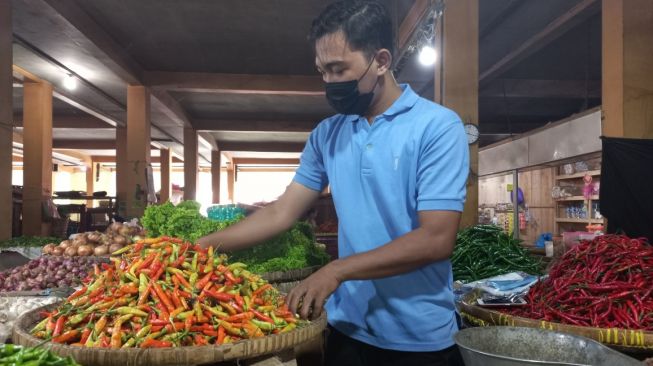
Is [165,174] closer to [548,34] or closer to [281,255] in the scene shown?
[548,34]

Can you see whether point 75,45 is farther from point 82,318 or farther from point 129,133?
point 82,318

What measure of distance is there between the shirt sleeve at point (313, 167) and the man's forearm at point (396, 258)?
2.21ft

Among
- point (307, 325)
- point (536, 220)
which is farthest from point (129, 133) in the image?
point (307, 325)

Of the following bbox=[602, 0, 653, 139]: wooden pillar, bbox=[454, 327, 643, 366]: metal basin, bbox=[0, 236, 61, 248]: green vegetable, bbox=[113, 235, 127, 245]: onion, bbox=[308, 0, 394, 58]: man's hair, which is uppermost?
bbox=[602, 0, 653, 139]: wooden pillar

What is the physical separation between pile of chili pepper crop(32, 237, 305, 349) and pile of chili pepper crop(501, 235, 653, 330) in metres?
1.43

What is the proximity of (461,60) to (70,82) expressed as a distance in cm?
929

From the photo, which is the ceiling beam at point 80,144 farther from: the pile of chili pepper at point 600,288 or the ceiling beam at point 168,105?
the pile of chili pepper at point 600,288

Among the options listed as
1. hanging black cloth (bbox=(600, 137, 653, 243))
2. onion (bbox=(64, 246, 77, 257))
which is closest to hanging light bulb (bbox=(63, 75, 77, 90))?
onion (bbox=(64, 246, 77, 257))

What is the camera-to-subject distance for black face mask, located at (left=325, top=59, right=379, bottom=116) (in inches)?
80.0

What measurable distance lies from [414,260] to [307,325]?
42 cm

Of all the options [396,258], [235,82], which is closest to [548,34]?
[235,82]

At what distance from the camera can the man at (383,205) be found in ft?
5.83

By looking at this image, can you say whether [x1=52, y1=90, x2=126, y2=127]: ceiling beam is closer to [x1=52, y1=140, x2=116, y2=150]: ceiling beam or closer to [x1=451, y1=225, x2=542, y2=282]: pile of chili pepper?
[x1=52, y1=140, x2=116, y2=150]: ceiling beam

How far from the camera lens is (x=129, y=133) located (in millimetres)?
12609
